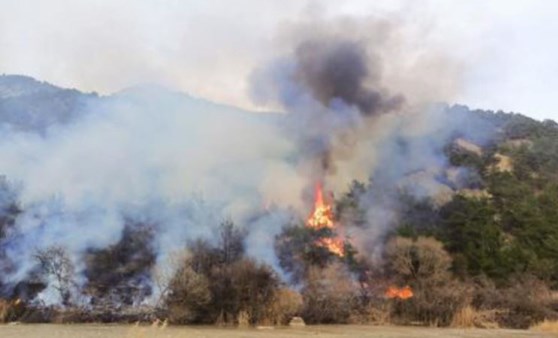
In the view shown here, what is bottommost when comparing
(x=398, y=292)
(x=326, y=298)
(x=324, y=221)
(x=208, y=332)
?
(x=208, y=332)

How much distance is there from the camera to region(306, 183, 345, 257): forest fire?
4201 cm

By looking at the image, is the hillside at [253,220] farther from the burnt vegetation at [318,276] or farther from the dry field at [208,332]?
the dry field at [208,332]

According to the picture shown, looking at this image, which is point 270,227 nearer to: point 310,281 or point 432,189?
point 310,281

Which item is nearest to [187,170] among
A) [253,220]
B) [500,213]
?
[253,220]

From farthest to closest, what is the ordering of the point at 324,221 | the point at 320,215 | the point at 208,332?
the point at 320,215 < the point at 324,221 < the point at 208,332

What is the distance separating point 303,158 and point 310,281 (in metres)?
19.7

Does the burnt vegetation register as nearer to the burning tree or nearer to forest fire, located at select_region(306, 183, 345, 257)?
the burning tree

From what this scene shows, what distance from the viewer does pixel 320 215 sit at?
47.6 metres

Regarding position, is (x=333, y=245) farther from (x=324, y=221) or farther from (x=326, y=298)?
(x=326, y=298)

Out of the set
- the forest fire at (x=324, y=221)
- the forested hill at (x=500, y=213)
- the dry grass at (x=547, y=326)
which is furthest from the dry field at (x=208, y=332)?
the forested hill at (x=500, y=213)

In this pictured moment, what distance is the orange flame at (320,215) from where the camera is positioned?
149 ft

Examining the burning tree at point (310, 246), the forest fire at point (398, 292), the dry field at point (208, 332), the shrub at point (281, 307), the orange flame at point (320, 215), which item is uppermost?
the orange flame at point (320, 215)

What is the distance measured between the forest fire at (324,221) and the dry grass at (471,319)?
10075mm

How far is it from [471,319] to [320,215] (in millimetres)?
16512
